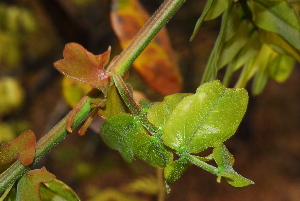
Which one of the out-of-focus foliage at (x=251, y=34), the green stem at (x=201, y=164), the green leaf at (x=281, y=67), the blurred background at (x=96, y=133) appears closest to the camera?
the green stem at (x=201, y=164)

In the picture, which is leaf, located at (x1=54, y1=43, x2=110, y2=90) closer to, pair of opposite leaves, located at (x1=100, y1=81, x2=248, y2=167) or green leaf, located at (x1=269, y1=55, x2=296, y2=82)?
pair of opposite leaves, located at (x1=100, y1=81, x2=248, y2=167)

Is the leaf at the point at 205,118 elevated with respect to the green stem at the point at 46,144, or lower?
elevated

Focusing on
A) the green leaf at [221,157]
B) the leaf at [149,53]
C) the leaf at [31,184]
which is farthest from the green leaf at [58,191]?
the leaf at [149,53]

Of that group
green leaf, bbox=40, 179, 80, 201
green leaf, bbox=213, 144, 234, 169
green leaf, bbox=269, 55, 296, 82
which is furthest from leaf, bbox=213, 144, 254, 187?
green leaf, bbox=269, 55, 296, 82

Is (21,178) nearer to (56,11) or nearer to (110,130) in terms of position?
(110,130)

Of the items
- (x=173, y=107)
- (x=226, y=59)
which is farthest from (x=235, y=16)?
(x=173, y=107)

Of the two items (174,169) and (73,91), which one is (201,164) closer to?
(174,169)

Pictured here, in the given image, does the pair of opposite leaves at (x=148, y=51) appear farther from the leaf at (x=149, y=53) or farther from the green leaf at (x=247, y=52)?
the green leaf at (x=247, y=52)
